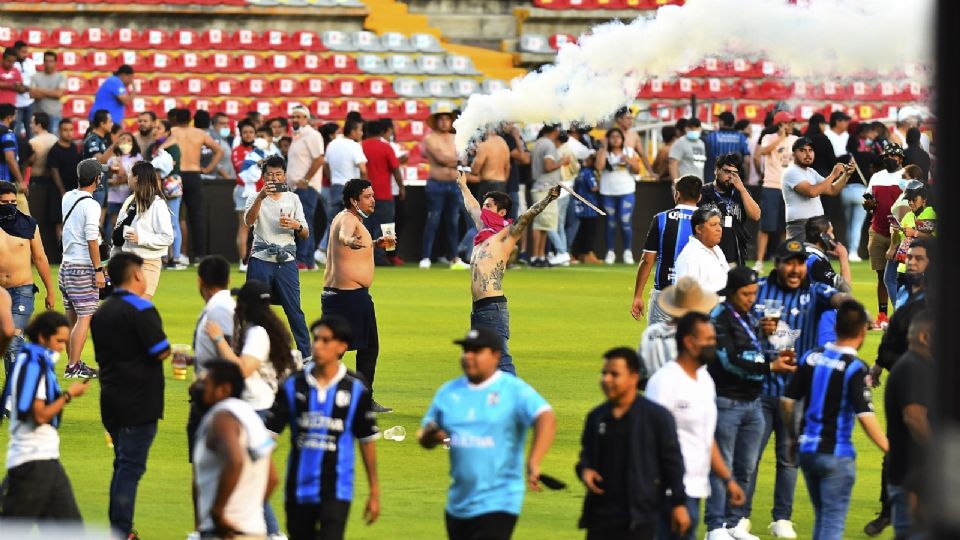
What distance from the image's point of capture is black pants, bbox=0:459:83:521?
784 cm

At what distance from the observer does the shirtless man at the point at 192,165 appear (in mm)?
24406

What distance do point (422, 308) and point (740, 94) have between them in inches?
625

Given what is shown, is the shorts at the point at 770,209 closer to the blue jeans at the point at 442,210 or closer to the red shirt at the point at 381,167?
the blue jeans at the point at 442,210

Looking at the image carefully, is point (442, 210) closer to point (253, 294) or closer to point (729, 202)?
point (729, 202)

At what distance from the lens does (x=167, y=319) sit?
60.0ft

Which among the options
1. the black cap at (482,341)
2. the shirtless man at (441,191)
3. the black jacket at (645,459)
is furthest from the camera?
the shirtless man at (441,191)

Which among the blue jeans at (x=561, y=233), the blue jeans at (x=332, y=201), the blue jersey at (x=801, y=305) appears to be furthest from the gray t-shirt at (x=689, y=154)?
the blue jersey at (x=801, y=305)

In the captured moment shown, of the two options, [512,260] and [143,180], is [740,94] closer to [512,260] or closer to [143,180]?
[512,260]

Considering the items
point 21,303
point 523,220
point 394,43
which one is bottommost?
point 21,303

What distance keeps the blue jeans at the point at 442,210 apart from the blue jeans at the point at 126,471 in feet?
54.3

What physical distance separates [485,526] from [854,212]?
21260 mm

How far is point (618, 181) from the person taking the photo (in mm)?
26344

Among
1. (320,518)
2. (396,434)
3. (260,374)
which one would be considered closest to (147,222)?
(396,434)

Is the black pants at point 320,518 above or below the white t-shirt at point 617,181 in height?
below
